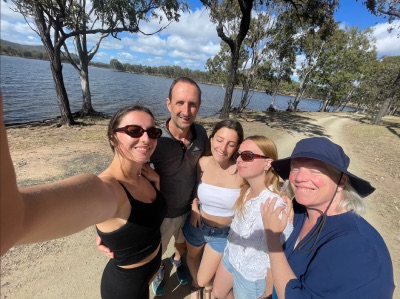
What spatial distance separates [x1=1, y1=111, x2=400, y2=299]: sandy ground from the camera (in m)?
2.56

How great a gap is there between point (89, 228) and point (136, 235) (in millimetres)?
2560

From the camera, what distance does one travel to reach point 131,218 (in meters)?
1.46

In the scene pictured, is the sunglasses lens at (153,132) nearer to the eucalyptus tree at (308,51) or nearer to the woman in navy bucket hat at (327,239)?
the woman in navy bucket hat at (327,239)

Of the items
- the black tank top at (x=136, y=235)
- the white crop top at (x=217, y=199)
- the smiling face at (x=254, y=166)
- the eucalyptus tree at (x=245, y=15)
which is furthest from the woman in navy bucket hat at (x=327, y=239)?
the eucalyptus tree at (x=245, y=15)

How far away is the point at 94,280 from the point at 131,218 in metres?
1.89

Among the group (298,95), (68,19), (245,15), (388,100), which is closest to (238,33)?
(245,15)

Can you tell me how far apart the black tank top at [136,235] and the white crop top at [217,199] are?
667 millimetres

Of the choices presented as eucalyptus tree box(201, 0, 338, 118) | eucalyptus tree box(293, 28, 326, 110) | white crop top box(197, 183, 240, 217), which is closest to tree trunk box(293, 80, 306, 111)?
eucalyptus tree box(293, 28, 326, 110)

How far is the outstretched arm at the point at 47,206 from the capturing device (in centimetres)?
61

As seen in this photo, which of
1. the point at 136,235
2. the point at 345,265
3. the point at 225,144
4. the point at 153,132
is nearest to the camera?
the point at 345,265

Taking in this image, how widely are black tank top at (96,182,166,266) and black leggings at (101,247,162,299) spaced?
10 centimetres

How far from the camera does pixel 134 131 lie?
1708 mm

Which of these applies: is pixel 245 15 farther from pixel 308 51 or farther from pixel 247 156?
pixel 308 51

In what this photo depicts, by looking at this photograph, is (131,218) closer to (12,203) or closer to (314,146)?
(12,203)
